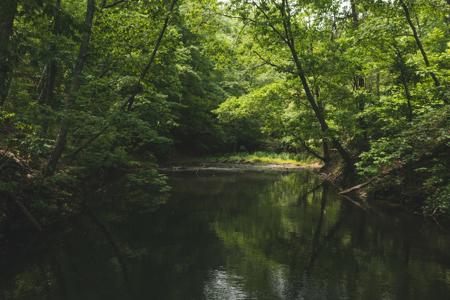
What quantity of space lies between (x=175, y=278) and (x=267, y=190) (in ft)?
46.6

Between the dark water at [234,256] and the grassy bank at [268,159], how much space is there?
23.1 meters

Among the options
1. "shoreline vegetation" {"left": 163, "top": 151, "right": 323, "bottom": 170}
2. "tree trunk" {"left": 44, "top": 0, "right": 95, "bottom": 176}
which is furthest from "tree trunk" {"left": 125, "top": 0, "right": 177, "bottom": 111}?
"shoreline vegetation" {"left": 163, "top": 151, "right": 323, "bottom": 170}

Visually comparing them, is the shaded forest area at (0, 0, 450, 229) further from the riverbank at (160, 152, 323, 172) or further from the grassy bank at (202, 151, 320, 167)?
the grassy bank at (202, 151, 320, 167)

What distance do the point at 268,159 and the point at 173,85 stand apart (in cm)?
2238

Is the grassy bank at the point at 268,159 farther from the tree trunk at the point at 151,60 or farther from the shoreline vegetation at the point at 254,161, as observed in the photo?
the tree trunk at the point at 151,60

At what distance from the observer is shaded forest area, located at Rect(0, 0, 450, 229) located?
11.6 meters

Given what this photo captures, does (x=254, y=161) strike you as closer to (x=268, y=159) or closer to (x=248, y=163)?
(x=248, y=163)

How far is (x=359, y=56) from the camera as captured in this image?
20.2 metres

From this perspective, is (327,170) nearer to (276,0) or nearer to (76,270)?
(276,0)

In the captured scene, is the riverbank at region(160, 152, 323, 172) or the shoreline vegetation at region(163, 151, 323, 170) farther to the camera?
the shoreline vegetation at region(163, 151, 323, 170)

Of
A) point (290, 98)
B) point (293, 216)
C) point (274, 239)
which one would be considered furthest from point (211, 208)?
point (290, 98)

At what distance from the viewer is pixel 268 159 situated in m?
42.4

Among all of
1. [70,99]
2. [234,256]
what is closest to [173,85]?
[70,99]

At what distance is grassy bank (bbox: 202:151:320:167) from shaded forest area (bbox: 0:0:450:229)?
1381cm
